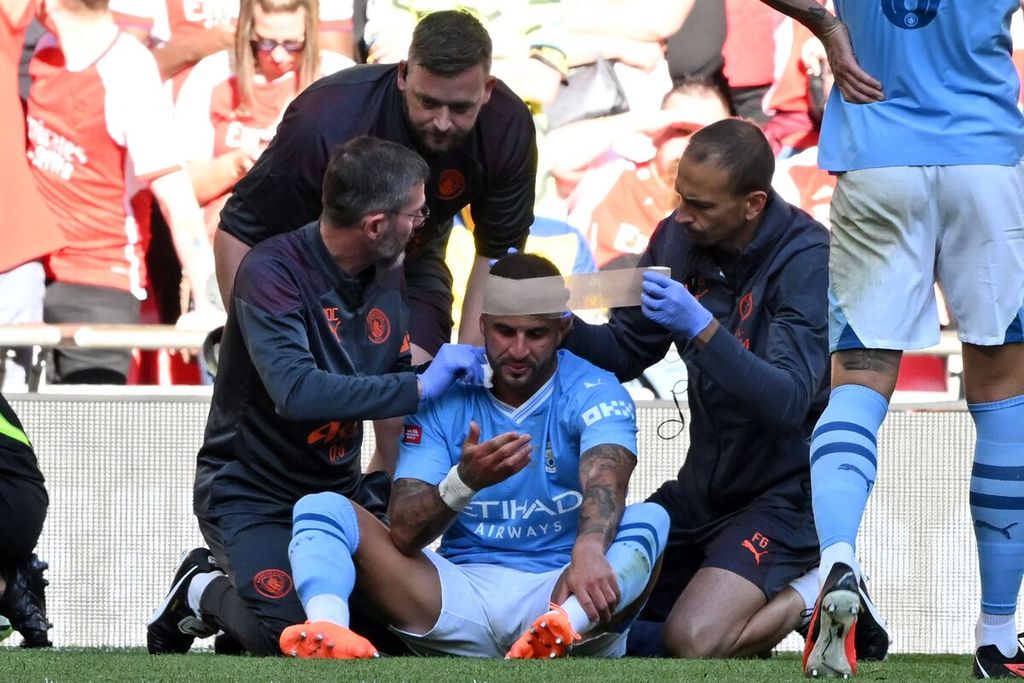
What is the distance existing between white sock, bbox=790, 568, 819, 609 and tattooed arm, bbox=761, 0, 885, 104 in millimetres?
1429

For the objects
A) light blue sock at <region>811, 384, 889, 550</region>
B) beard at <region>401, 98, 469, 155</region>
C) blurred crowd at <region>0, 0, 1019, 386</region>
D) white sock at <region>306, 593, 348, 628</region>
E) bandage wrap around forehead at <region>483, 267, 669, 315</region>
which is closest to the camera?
light blue sock at <region>811, 384, 889, 550</region>

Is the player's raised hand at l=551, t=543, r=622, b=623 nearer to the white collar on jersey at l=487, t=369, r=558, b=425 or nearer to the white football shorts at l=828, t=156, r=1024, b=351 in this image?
the white collar on jersey at l=487, t=369, r=558, b=425

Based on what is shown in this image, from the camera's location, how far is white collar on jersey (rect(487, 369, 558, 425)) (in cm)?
379

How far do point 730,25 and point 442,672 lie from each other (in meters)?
2.99

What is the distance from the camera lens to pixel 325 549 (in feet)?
11.5

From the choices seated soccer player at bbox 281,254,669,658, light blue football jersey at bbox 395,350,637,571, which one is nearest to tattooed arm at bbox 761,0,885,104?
seated soccer player at bbox 281,254,669,658

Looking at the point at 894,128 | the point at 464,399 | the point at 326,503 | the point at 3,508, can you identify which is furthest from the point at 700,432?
the point at 3,508

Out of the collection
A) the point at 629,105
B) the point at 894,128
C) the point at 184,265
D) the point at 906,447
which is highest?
the point at 894,128

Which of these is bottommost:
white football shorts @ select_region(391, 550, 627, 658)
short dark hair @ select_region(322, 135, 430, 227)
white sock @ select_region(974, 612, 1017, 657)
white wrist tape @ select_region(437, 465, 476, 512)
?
white football shorts @ select_region(391, 550, 627, 658)

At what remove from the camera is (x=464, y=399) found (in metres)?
3.81

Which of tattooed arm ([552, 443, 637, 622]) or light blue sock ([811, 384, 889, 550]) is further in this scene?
tattooed arm ([552, 443, 637, 622])

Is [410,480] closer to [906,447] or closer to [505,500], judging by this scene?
[505,500]

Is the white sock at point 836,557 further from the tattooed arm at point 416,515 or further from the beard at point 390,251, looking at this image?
the beard at point 390,251

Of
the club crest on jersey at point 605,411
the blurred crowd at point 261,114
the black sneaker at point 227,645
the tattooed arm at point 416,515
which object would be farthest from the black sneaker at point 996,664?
the blurred crowd at point 261,114
